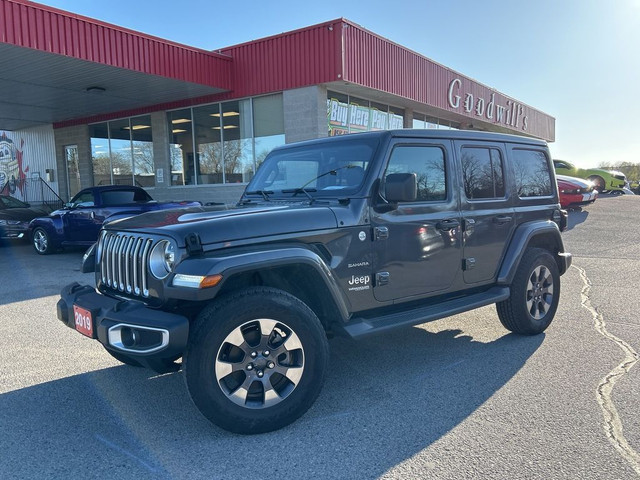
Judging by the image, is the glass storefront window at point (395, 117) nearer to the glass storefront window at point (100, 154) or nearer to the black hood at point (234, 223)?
the glass storefront window at point (100, 154)

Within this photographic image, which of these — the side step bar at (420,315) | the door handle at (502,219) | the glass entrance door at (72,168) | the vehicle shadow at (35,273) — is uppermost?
the glass entrance door at (72,168)

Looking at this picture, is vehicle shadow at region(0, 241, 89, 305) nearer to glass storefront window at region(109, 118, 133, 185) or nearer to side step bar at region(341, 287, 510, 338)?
side step bar at region(341, 287, 510, 338)

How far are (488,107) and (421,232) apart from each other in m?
20.6

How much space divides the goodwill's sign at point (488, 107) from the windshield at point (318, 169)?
15416 millimetres

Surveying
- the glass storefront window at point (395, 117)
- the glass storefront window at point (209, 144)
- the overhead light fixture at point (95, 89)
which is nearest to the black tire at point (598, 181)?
the glass storefront window at point (395, 117)

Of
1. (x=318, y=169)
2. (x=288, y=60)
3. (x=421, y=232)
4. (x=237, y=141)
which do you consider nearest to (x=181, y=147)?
(x=237, y=141)

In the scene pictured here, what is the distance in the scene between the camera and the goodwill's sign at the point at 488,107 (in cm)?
1894

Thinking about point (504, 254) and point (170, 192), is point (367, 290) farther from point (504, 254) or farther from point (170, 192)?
point (170, 192)

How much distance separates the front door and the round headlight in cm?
145

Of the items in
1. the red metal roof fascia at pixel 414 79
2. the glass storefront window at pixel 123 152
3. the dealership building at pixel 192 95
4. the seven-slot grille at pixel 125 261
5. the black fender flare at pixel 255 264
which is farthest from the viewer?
the glass storefront window at pixel 123 152

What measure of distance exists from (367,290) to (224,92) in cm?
1242

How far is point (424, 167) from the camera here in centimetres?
412

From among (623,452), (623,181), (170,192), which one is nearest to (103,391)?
(623,452)

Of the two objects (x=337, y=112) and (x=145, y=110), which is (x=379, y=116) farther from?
(x=145, y=110)
